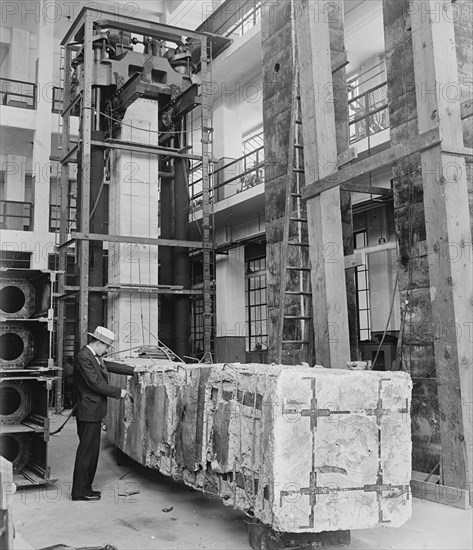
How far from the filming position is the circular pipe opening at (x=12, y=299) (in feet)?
27.7

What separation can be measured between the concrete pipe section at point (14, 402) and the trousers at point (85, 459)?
44.9 inches

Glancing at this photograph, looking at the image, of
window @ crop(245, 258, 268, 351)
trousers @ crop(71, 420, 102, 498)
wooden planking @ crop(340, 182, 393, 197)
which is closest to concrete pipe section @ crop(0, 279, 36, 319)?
trousers @ crop(71, 420, 102, 498)

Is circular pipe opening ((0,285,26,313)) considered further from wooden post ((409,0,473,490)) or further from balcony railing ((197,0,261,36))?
balcony railing ((197,0,261,36))

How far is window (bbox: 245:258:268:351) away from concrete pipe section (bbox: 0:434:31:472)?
42.0 ft

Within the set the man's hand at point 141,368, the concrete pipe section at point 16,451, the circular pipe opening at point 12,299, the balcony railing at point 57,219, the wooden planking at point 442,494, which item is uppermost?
the balcony railing at point 57,219

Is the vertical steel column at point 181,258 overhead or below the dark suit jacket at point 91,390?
overhead

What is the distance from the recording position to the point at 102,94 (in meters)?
13.6

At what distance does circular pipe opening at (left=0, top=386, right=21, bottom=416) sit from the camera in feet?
27.3

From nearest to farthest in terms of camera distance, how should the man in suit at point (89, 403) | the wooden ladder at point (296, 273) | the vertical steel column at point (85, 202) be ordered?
the man in suit at point (89, 403) < the wooden ladder at point (296, 273) < the vertical steel column at point (85, 202)

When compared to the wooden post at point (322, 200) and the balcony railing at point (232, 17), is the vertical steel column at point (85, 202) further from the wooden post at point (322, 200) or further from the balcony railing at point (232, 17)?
the balcony railing at point (232, 17)

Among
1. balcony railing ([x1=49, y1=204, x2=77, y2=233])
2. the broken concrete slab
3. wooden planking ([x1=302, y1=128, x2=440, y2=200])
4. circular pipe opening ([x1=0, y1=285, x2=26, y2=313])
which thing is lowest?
the broken concrete slab

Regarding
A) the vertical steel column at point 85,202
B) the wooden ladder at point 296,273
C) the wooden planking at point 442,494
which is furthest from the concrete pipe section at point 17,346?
the wooden planking at point 442,494

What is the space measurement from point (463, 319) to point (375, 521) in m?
2.33

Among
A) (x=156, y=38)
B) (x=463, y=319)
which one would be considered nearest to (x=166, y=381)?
(x=463, y=319)
